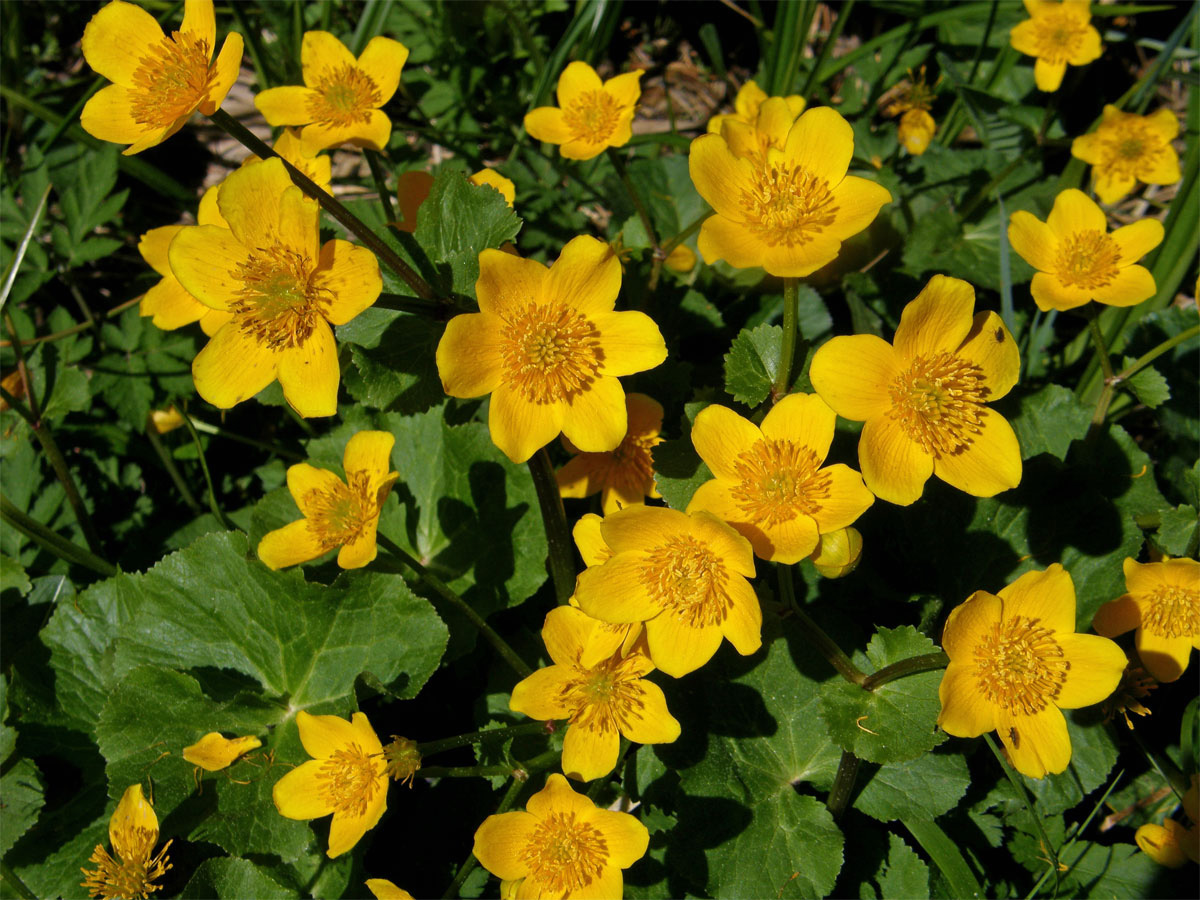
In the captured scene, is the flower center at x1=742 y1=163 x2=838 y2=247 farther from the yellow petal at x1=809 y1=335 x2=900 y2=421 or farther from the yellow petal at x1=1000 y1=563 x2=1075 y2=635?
the yellow petal at x1=1000 y1=563 x2=1075 y2=635

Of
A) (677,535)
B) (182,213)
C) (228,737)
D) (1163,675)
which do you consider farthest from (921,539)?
(182,213)

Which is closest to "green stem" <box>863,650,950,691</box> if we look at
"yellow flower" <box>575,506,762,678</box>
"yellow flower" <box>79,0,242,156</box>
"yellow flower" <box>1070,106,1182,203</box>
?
"yellow flower" <box>575,506,762,678</box>

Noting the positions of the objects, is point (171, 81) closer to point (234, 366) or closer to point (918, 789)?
point (234, 366)

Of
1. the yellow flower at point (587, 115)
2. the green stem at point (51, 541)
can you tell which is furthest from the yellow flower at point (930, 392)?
the green stem at point (51, 541)

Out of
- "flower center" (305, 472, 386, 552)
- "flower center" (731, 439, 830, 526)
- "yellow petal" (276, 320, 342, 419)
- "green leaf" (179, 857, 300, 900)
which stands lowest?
"green leaf" (179, 857, 300, 900)

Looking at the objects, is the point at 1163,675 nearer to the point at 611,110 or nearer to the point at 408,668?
the point at 408,668

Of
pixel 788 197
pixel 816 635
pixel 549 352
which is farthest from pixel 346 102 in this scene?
pixel 816 635
